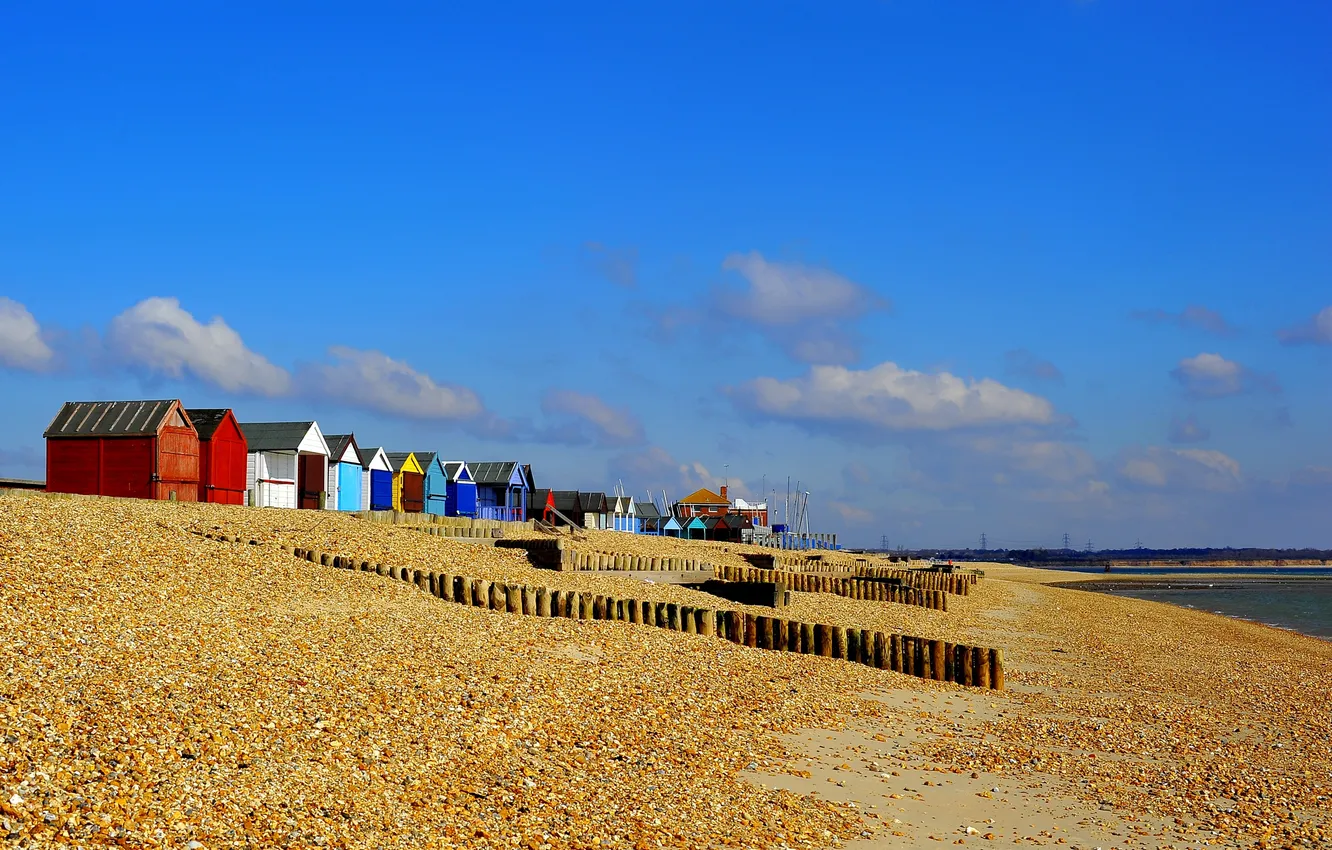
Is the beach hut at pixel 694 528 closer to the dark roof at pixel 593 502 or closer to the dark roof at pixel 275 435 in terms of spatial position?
the dark roof at pixel 593 502

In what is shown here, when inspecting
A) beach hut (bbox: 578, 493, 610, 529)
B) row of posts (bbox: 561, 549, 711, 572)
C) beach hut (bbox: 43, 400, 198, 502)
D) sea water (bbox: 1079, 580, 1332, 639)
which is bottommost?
sea water (bbox: 1079, 580, 1332, 639)

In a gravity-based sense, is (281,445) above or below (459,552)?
above

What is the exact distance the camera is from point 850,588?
3662cm

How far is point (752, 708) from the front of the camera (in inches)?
598

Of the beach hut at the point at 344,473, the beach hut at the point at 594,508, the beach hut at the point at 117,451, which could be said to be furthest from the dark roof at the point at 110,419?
the beach hut at the point at 594,508

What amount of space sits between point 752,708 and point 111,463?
3136 cm

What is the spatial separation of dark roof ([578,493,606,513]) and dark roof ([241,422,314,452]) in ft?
153

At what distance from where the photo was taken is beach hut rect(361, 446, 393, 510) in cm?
5628

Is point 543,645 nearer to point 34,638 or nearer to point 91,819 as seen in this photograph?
point 34,638

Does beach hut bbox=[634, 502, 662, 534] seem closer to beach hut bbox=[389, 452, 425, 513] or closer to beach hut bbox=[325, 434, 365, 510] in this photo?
beach hut bbox=[389, 452, 425, 513]

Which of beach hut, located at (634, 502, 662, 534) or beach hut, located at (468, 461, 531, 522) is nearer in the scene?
beach hut, located at (468, 461, 531, 522)

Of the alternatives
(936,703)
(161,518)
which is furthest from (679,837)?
(161,518)

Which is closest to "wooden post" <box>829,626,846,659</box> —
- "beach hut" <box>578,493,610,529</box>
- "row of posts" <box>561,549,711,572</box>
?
"row of posts" <box>561,549,711,572</box>

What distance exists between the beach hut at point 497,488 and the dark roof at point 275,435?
77.4ft
